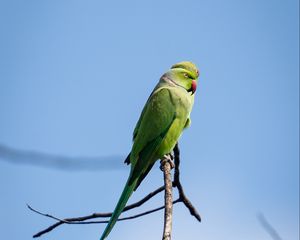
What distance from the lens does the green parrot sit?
4.68 metres

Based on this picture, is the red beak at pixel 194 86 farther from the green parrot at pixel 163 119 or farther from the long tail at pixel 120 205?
the long tail at pixel 120 205

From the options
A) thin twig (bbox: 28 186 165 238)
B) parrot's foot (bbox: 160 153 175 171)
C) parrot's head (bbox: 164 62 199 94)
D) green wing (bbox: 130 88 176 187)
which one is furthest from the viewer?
parrot's head (bbox: 164 62 199 94)

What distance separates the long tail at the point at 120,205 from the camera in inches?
143

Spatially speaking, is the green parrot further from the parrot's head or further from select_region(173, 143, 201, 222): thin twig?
select_region(173, 143, 201, 222): thin twig

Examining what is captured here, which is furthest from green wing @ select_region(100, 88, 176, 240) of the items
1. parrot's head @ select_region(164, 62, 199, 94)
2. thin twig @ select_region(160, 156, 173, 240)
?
thin twig @ select_region(160, 156, 173, 240)

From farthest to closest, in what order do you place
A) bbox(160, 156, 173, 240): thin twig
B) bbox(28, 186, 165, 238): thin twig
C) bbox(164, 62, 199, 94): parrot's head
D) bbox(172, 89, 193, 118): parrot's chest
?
bbox(164, 62, 199, 94): parrot's head, bbox(172, 89, 193, 118): parrot's chest, bbox(28, 186, 165, 238): thin twig, bbox(160, 156, 173, 240): thin twig

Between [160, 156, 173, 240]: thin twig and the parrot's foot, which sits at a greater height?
the parrot's foot

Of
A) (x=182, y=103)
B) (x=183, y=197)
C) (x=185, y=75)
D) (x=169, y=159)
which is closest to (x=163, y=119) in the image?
(x=182, y=103)

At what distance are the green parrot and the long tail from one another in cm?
7

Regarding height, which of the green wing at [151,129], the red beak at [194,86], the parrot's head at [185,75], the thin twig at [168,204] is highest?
the parrot's head at [185,75]

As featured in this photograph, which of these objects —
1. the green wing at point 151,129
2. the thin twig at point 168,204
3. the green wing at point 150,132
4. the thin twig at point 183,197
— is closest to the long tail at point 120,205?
the green wing at point 150,132

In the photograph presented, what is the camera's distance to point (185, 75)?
16.7 feet

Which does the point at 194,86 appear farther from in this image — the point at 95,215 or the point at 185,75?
the point at 95,215

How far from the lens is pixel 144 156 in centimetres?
465
